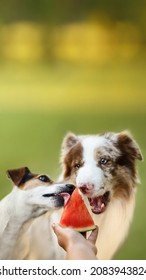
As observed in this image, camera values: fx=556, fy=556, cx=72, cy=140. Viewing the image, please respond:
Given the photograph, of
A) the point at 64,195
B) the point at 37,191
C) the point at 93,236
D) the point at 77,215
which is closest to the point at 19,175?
the point at 37,191

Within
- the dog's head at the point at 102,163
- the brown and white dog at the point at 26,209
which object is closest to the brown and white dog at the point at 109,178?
the dog's head at the point at 102,163

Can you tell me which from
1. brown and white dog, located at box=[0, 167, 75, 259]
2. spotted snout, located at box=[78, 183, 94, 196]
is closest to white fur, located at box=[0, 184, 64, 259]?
brown and white dog, located at box=[0, 167, 75, 259]

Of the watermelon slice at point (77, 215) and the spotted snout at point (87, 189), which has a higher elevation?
the spotted snout at point (87, 189)

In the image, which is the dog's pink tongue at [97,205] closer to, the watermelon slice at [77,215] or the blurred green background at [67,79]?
the watermelon slice at [77,215]

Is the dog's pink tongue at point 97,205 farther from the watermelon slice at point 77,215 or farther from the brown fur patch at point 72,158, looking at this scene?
the brown fur patch at point 72,158

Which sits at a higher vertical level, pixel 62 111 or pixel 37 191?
pixel 62 111

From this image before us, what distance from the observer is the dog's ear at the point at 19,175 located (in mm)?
2750

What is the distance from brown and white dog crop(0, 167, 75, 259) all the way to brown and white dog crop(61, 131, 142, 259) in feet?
0.35

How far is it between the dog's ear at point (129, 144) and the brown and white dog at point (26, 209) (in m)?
0.32

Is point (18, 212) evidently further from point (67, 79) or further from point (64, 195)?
point (67, 79)

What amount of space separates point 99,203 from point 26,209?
36cm

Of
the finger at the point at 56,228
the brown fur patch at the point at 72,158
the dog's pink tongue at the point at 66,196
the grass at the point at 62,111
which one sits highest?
the grass at the point at 62,111

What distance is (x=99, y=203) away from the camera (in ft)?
8.97

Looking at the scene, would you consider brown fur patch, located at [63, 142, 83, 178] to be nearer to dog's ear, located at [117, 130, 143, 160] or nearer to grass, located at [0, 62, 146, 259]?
grass, located at [0, 62, 146, 259]
